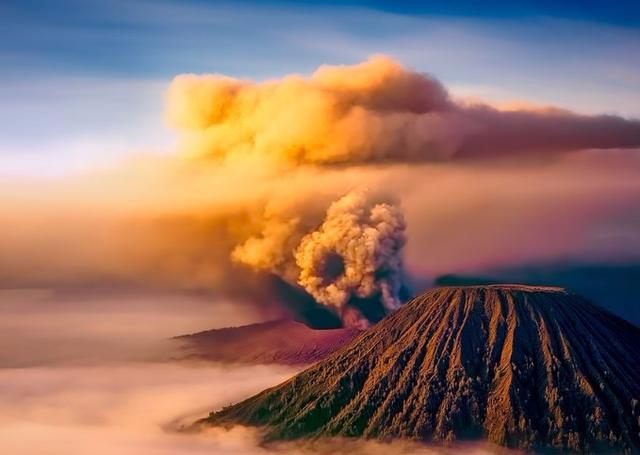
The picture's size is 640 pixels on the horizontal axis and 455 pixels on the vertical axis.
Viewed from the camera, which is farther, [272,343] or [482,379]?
[272,343]

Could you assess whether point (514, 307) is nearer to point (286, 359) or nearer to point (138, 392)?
point (286, 359)

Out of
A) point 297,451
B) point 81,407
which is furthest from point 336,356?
point 81,407

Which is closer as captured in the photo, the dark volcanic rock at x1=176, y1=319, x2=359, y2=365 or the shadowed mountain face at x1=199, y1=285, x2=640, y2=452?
the shadowed mountain face at x1=199, y1=285, x2=640, y2=452

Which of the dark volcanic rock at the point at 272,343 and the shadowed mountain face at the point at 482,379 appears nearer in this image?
the shadowed mountain face at the point at 482,379
